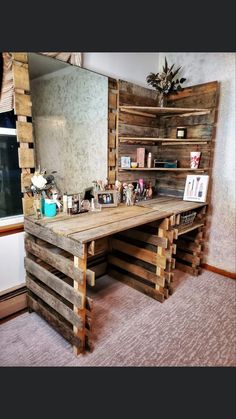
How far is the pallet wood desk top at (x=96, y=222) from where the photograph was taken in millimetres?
1509

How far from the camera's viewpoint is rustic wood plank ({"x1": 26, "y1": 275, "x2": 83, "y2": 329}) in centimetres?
153

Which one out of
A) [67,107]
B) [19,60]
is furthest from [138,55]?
[19,60]

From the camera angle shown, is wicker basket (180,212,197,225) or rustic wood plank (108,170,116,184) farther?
rustic wood plank (108,170,116,184)

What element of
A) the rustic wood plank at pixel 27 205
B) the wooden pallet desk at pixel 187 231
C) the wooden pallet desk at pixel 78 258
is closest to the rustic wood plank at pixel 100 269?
the wooden pallet desk at pixel 78 258

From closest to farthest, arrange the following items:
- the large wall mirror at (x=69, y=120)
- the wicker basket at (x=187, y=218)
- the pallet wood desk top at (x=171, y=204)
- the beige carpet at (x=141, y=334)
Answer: the beige carpet at (x=141, y=334)
the large wall mirror at (x=69, y=120)
the pallet wood desk top at (x=171, y=204)
the wicker basket at (x=187, y=218)

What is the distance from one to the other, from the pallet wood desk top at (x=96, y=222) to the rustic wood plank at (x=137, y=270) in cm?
60

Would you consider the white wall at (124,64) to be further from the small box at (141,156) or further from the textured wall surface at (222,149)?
the small box at (141,156)

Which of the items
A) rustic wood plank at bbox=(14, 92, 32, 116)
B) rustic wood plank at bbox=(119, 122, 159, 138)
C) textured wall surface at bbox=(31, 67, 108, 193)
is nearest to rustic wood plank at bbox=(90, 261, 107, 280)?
textured wall surface at bbox=(31, 67, 108, 193)

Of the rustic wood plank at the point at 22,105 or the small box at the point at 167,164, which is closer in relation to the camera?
the rustic wood plank at the point at 22,105

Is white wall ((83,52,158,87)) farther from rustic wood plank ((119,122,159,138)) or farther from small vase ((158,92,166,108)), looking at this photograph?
rustic wood plank ((119,122,159,138))

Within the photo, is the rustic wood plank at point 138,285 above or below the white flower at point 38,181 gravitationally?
below

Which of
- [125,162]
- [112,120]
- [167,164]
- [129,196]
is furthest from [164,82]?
[129,196]

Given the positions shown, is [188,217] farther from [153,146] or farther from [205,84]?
[205,84]

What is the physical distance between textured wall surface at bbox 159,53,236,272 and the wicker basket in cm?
43
